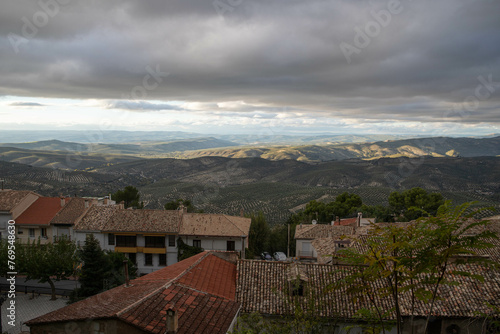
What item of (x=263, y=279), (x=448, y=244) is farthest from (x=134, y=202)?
(x=448, y=244)

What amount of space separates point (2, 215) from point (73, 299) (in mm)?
18149

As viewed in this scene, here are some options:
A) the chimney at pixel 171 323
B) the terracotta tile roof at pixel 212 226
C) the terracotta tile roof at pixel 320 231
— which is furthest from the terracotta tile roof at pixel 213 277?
the terracotta tile roof at pixel 320 231

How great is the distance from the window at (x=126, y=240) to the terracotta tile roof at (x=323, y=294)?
58.4ft

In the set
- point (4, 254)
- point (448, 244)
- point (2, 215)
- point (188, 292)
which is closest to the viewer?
point (448, 244)

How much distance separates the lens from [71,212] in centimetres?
3722

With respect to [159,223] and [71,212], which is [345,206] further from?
[71,212]

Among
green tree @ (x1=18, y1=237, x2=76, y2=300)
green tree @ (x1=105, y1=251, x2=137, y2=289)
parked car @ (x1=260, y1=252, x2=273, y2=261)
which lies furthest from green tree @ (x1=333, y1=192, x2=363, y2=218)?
green tree @ (x1=18, y1=237, x2=76, y2=300)

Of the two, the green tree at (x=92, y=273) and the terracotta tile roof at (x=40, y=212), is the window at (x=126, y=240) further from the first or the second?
the terracotta tile roof at (x=40, y=212)

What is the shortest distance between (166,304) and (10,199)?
108ft

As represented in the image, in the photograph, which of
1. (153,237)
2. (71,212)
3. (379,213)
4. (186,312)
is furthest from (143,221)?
(379,213)

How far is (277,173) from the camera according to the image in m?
200

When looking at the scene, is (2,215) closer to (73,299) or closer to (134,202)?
(73,299)

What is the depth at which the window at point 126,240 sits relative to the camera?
33.2 meters

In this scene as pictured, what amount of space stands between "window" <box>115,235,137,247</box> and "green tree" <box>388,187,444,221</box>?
39.4m
